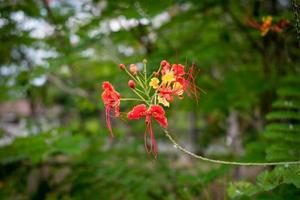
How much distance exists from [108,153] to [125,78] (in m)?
1.33

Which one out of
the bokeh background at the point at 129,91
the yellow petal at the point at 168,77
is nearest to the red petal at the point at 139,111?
the yellow petal at the point at 168,77

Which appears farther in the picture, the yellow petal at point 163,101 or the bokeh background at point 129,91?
the bokeh background at point 129,91

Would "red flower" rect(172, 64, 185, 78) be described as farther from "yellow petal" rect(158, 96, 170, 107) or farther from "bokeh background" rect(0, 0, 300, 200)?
"bokeh background" rect(0, 0, 300, 200)

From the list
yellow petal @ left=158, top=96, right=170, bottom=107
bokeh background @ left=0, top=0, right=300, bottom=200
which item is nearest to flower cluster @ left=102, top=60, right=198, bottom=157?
yellow petal @ left=158, top=96, right=170, bottom=107

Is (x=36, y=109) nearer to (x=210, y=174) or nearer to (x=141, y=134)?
(x=141, y=134)

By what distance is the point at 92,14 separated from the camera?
14.6 ft

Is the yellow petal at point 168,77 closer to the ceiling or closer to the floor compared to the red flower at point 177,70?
closer to the floor

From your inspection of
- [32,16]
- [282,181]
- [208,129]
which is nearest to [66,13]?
[32,16]

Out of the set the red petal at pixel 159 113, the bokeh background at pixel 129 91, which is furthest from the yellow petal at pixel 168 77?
the bokeh background at pixel 129 91

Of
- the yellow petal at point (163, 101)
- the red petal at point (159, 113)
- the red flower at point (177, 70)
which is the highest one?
the red flower at point (177, 70)

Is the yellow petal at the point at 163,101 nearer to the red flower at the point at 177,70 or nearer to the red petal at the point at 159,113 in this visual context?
the red petal at the point at 159,113

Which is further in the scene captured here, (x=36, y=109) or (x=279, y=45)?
(x=36, y=109)

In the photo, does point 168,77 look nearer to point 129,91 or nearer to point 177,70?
point 177,70

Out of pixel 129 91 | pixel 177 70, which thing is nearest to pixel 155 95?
pixel 177 70
